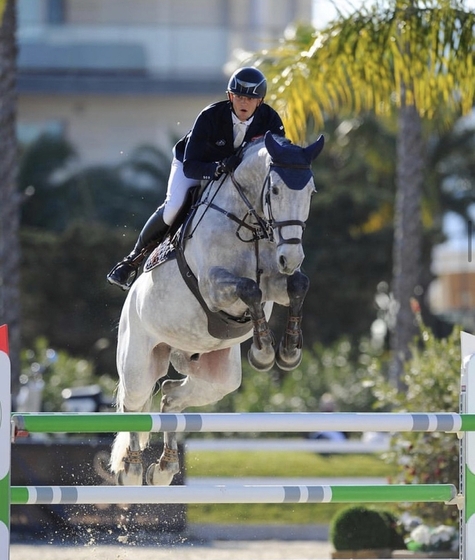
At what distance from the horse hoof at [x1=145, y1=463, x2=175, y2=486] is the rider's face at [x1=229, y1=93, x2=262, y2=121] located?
245 cm

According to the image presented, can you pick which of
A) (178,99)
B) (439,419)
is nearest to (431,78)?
(439,419)

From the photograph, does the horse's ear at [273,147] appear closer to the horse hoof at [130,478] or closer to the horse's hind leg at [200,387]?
the horse's hind leg at [200,387]

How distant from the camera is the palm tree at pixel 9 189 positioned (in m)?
13.8

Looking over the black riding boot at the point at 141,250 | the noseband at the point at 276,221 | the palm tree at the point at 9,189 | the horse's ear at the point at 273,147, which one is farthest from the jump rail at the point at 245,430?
the palm tree at the point at 9,189

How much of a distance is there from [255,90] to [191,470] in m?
7.78

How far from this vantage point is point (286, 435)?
61.3 ft

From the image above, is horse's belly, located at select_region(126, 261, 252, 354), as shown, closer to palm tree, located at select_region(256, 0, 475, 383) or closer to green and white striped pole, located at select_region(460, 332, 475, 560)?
green and white striped pole, located at select_region(460, 332, 475, 560)

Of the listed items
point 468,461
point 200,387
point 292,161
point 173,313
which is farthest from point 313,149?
point 200,387

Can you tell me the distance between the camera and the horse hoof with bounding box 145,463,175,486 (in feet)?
24.3

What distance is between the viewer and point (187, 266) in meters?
6.80

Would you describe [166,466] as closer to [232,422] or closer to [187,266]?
[187,266]

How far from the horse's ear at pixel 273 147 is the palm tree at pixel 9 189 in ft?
26.9

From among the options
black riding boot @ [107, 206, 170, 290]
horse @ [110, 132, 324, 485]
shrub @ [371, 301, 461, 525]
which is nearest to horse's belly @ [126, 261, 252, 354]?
horse @ [110, 132, 324, 485]

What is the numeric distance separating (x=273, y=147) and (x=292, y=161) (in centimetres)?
14
